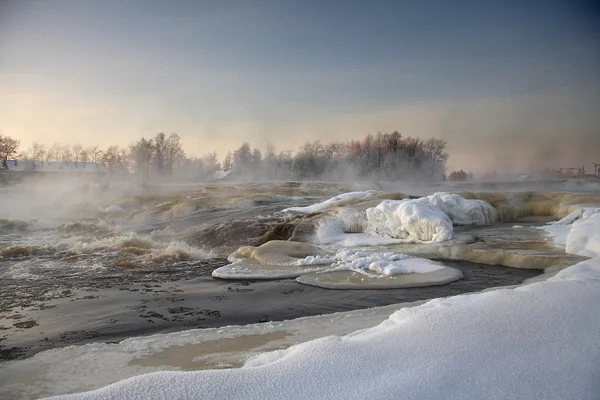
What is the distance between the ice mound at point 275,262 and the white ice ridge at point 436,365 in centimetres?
497

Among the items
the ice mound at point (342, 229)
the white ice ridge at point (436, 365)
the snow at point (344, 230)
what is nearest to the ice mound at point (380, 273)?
the snow at point (344, 230)

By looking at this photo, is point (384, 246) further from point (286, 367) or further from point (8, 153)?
point (8, 153)

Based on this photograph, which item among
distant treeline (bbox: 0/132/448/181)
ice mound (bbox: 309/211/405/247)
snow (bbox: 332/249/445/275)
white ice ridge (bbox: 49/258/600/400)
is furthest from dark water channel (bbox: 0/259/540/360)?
distant treeline (bbox: 0/132/448/181)

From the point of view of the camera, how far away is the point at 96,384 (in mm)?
3609

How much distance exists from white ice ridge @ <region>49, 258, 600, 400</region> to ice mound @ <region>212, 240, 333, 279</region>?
16.3 ft

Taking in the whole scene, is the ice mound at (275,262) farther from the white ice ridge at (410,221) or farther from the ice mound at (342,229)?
the white ice ridge at (410,221)

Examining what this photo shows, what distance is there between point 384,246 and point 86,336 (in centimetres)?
747

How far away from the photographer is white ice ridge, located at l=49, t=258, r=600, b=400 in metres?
2.66

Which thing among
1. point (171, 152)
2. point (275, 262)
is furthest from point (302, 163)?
point (275, 262)

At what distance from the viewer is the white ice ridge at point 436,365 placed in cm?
266

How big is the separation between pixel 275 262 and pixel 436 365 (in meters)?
6.73

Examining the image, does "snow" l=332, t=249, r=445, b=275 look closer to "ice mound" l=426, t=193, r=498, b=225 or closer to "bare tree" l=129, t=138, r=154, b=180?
"ice mound" l=426, t=193, r=498, b=225

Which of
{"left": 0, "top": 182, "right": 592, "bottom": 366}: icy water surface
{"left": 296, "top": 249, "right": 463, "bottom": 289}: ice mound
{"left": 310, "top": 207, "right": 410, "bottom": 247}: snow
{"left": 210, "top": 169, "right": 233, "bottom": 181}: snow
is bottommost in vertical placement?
{"left": 0, "top": 182, "right": 592, "bottom": 366}: icy water surface

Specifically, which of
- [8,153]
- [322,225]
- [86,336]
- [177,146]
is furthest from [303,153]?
[86,336]
